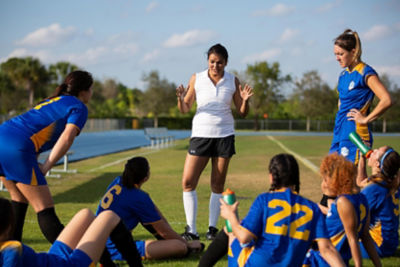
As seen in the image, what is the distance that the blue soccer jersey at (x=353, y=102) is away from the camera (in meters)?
4.29

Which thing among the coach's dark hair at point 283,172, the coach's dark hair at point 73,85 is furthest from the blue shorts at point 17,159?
the coach's dark hair at point 283,172

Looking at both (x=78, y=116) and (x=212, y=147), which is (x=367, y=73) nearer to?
(x=212, y=147)

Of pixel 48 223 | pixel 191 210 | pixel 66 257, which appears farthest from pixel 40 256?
pixel 191 210

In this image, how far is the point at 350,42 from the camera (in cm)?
426

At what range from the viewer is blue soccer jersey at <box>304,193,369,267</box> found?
3377 mm

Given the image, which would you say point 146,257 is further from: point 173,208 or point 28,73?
point 28,73

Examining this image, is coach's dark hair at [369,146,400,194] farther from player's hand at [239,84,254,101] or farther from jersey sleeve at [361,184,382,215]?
player's hand at [239,84,254,101]

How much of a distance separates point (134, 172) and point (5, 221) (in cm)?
179

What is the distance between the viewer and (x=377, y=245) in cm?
450

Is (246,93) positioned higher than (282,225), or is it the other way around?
(246,93)

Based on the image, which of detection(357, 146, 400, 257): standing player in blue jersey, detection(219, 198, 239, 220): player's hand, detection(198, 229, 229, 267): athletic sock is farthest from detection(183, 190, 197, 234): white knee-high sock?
detection(219, 198, 239, 220): player's hand

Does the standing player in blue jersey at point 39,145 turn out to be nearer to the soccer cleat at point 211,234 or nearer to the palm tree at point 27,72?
the soccer cleat at point 211,234

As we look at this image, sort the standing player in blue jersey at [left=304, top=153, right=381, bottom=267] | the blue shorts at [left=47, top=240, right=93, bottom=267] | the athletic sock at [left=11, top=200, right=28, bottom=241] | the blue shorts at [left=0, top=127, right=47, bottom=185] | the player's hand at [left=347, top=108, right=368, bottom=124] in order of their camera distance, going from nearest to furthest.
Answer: the blue shorts at [left=47, top=240, right=93, bottom=267], the standing player in blue jersey at [left=304, top=153, right=381, bottom=267], the blue shorts at [left=0, top=127, right=47, bottom=185], the athletic sock at [left=11, top=200, right=28, bottom=241], the player's hand at [left=347, top=108, right=368, bottom=124]

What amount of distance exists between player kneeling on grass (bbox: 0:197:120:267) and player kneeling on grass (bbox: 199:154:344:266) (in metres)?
0.88
